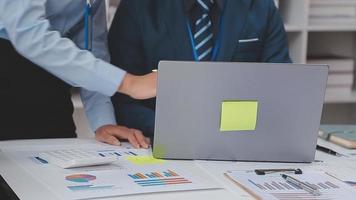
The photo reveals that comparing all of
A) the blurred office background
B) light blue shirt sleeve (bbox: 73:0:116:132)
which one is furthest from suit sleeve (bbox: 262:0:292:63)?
the blurred office background

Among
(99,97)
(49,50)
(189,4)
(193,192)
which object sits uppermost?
(189,4)

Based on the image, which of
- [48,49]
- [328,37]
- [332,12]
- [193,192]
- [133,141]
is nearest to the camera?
[193,192]

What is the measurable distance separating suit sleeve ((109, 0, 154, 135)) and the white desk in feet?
1.15

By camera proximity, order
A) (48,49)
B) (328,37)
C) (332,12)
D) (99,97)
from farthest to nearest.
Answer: (328,37)
(332,12)
(99,97)
(48,49)

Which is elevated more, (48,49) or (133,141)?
(48,49)

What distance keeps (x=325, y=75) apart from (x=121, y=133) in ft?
2.03

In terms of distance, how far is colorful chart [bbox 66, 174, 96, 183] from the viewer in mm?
1369

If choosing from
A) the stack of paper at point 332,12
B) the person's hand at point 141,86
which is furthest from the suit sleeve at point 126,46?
the stack of paper at point 332,12

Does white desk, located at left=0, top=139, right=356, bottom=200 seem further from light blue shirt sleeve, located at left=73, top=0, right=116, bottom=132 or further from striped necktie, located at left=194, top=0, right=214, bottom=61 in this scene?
striped necktie, located at left=194, top=0, right=214, bottom=61

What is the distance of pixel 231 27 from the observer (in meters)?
2.10

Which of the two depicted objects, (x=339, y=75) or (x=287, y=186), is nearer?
(x=287, y=186)

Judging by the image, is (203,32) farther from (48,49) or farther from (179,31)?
(48,49)

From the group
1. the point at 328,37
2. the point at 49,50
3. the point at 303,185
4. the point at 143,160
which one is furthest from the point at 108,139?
the point at 328,37

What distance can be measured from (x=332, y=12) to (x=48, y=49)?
2.16 metres
